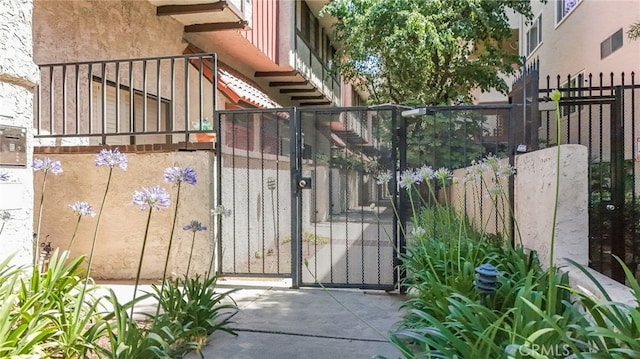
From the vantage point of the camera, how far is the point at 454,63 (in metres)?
12.4

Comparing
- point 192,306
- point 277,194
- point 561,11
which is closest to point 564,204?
point 192,306

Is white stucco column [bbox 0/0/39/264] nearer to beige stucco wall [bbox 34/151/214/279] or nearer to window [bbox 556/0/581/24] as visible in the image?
beige stucco wall [bbox 34/151/214/279]

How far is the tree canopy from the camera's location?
1126cm

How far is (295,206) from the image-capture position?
5.79 metres

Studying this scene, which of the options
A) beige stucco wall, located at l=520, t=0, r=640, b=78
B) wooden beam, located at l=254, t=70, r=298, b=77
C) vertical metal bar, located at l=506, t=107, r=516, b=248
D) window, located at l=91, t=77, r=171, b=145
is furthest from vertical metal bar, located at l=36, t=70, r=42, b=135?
beige stucco wall, located at l=520, t=0, r=640, b=78

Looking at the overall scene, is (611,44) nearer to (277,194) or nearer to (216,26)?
(277,194)

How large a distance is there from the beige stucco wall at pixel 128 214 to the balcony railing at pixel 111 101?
38 centimetres

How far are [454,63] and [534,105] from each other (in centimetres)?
883

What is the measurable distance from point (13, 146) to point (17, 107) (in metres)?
0.34

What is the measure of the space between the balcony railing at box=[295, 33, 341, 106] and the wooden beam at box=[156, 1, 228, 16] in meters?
4.84

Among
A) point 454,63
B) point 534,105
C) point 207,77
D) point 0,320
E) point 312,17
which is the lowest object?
point 0,320

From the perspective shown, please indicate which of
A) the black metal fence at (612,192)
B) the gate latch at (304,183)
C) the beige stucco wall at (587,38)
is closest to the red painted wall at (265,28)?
the gate latch at (304,183)

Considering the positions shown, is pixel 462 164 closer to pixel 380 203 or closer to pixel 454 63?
pixel 380 203

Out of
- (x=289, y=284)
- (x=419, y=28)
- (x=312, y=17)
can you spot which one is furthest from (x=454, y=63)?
(x=289, y=284)
